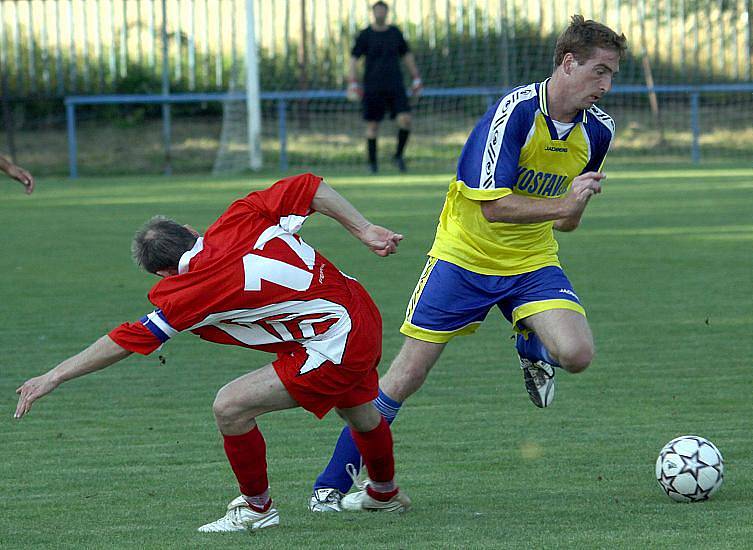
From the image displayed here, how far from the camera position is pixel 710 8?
89.0 feet

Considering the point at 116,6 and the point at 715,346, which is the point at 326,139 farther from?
the point at 715,346

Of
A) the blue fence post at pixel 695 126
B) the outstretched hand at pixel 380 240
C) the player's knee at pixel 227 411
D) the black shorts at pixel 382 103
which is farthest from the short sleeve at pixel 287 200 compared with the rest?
the blue fence post at pixel 695 126

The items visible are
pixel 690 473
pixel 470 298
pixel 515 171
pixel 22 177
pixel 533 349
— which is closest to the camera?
pixel 690 473

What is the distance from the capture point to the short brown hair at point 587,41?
516 centimetres

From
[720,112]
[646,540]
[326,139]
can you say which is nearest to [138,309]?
[646,540]

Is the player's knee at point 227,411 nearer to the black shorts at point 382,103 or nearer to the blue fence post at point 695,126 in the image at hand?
the black shorts at point 382,103

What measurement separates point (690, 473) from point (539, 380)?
986 millimetres

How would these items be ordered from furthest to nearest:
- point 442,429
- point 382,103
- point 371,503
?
point 382,103 → point 442,429 → point 371,503

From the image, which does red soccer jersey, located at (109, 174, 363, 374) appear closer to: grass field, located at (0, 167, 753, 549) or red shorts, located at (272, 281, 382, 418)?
red shorts, located at (272, 281, 382, 418)

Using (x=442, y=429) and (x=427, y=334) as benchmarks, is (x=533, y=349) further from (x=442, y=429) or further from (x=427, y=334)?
(x=442, y=429)

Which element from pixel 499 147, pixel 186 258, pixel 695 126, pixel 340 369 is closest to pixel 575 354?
pixel 499 147

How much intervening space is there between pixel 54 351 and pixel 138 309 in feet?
5.09

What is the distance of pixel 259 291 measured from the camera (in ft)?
14.4

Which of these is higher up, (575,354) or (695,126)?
(575,354)
